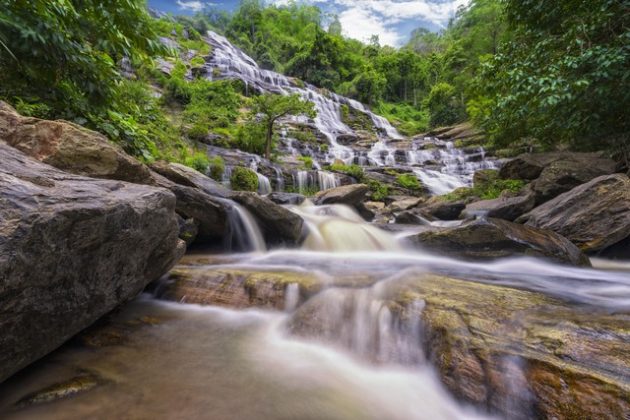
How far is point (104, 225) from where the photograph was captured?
6.64 ft

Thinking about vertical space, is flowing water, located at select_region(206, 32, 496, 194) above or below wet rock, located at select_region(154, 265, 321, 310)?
above

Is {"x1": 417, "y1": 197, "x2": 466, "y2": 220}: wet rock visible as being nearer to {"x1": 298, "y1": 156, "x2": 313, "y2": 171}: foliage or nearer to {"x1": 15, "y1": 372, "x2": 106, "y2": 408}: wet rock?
{"x1": 298, "y1": 156, "x2": 313, "y2": 171}: foliage

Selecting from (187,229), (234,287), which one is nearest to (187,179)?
(187,229)

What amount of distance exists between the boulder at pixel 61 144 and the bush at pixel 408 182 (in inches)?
496

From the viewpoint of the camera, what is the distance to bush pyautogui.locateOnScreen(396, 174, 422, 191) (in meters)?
14.1

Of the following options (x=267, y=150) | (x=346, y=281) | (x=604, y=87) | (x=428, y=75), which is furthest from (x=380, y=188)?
(x=428, y=75)

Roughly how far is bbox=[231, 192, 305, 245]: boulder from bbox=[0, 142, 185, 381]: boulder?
320 cm

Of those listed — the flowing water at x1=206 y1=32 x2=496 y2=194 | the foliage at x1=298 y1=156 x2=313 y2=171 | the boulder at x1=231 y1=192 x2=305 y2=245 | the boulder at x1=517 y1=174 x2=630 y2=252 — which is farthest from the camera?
the foliage at x1=298 y1=156 x2=313 y2=171

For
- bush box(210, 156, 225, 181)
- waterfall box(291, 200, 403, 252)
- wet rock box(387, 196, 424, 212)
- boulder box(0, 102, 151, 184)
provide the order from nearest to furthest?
1. boulder box(0, 102, 151, 184)
2. waterfall box(291, 200, 403, 252)
3. bush box(210, 156, 225, 181)
4. wet rock box(387, 196, 424, 212)

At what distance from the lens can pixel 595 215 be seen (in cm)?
521

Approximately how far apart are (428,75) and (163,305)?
44459 millimetres

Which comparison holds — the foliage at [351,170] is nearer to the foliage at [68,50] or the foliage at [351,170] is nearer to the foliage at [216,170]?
the foliage at [216,170]

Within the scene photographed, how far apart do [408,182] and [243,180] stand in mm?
7786

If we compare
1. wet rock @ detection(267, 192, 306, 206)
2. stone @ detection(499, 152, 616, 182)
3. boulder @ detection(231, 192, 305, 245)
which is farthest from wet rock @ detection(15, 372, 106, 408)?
stone @ detection(499, 152, 616, 182)
